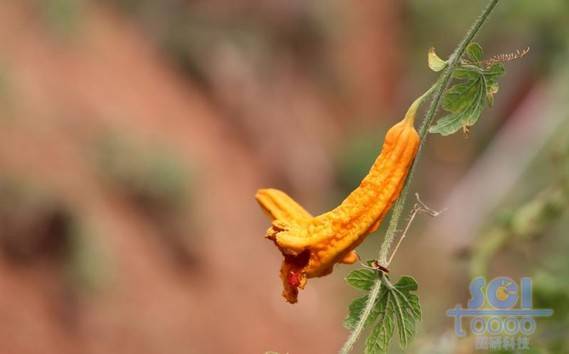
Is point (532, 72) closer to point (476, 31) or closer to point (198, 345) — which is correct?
point (198, 345)

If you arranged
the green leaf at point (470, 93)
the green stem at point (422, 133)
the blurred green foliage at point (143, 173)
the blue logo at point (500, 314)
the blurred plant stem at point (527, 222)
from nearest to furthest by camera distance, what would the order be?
the green stem at point (422, 133) < the green leaf at point (470, 93) < the blue logo at point (500, 314) < the blurred plant stem at point (527, 222) < the blurred green foliage at point (143, 173)

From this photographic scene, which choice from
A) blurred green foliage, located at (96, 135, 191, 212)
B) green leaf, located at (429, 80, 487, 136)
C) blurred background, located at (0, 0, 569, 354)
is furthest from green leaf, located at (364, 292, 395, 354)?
→ blurred green foliage, located at (96, 135, 191, 212)

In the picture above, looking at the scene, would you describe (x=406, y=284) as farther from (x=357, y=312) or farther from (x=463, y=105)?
(x=463, y=105)

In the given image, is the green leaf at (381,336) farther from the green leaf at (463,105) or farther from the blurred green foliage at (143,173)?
the blurred green foliage at (143,173)

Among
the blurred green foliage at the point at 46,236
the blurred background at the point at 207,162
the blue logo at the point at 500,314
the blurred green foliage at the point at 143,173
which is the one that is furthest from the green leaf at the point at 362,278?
the blurred green foliage at the point at 143,173

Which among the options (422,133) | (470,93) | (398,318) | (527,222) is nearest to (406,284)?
(398,318)

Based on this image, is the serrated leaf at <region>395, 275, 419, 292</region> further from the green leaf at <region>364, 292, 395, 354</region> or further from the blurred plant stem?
the blurred plant stem

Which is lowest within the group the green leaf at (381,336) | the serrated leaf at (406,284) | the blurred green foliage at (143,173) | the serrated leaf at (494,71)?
the green leaf at (381,336)
